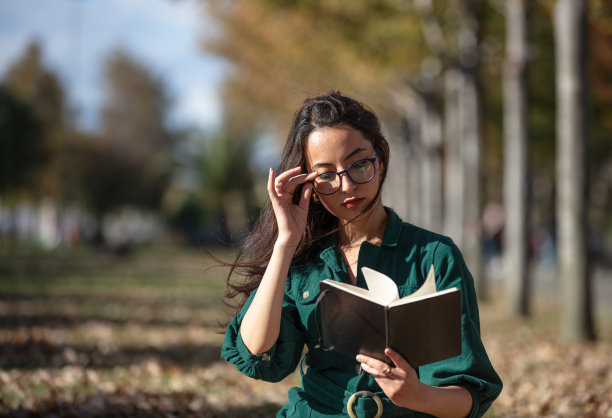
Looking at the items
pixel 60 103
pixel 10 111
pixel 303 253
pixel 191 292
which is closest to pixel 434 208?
pixel 191 292

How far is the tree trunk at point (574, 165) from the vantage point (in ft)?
29.1

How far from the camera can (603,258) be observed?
28.7m

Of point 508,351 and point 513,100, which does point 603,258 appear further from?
point 508,351

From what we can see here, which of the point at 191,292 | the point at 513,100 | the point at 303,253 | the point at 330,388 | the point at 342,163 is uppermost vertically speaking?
the point at 513,100

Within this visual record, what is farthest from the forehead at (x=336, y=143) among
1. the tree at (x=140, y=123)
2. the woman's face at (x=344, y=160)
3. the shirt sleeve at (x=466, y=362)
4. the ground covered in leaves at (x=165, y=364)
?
the tree at (x=140, y=123)

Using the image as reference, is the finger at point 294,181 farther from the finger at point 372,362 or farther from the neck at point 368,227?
the finger at point 372,362

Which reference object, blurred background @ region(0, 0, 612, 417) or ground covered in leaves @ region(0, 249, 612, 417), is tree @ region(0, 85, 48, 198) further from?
ground covered in leaves @ region(0, 249, 612, 417)

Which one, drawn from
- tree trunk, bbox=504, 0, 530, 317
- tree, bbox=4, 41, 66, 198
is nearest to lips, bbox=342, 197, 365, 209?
tree trunk, bbox=504, 0, 530, 317

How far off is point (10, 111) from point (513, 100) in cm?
2733

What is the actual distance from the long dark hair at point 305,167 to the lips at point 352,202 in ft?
0.16

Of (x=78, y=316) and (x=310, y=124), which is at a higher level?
(x=310, y=124)

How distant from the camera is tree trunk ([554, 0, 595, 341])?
8.88 metres

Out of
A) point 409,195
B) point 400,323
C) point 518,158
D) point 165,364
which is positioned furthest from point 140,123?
point 400,323

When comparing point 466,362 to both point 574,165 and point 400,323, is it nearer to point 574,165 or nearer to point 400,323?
point 400,323
